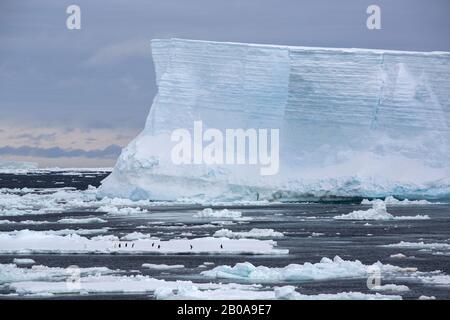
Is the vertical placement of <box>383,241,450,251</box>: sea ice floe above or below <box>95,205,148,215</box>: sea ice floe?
below

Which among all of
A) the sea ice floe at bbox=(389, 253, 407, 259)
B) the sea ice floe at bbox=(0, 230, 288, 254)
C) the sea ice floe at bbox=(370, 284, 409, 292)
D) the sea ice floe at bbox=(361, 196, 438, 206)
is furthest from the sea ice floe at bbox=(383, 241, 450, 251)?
the sea ice floe at bbox=(361, 196, 438, 206)

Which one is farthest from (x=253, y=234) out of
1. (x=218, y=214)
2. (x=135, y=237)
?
(x=218, y=214)

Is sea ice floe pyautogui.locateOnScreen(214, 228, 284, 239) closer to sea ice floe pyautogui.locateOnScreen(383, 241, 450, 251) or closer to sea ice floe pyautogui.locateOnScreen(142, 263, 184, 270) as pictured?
sea ice floe pyautogui.locateOnScreen(383, 241, 450, 251)

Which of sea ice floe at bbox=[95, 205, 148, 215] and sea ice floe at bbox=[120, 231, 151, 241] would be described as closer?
sea ice floe at bbox=[120, 231, 151, 241]

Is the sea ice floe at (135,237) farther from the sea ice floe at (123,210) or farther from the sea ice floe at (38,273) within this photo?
the sea ice floe at (123,210)

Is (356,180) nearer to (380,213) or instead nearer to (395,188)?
(395,188)
